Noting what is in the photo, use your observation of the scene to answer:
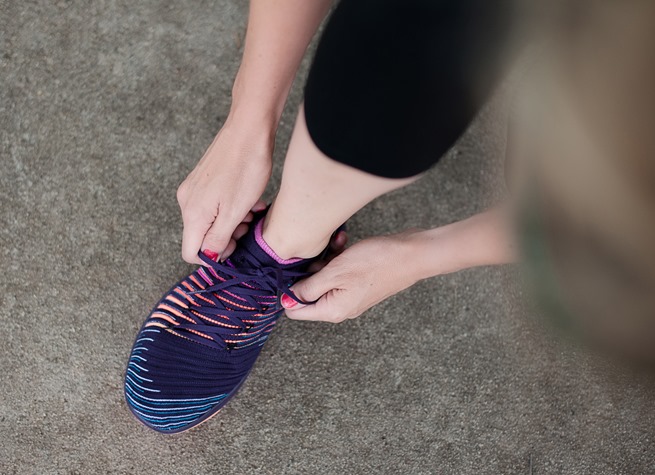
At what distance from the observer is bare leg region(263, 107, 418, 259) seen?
67 cm

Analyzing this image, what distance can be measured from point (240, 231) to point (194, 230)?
92 mm

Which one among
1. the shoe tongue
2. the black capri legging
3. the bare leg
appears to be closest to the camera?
the black capri legging

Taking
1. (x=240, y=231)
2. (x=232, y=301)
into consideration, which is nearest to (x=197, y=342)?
(x=232, y=301)

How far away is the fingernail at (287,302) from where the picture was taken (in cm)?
96

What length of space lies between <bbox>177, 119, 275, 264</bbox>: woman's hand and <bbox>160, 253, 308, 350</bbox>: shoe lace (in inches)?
2.0

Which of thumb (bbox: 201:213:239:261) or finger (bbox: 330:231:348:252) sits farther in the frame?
finger (bbox: 330:231:348:252)

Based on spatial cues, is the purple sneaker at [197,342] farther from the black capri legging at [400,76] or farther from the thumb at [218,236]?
the black capri legging at [400,76]

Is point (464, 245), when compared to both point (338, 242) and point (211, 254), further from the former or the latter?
point (211, 254)

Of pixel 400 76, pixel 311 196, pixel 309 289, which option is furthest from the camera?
pixel 309 289

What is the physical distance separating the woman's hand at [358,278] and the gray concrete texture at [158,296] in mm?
164

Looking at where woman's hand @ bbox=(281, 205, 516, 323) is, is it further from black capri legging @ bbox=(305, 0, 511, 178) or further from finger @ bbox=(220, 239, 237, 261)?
black capri legging @ bbox=(305, 0, 511, 178)

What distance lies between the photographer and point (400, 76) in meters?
0.58

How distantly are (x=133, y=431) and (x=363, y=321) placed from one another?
1.51 ft

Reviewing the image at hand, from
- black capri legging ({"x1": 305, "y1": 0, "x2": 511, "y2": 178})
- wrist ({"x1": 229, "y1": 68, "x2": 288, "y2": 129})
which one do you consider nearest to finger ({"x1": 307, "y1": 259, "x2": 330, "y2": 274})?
wrist ({"x1": 229, "y1": 68, "x2": 288, "y2": 129})
